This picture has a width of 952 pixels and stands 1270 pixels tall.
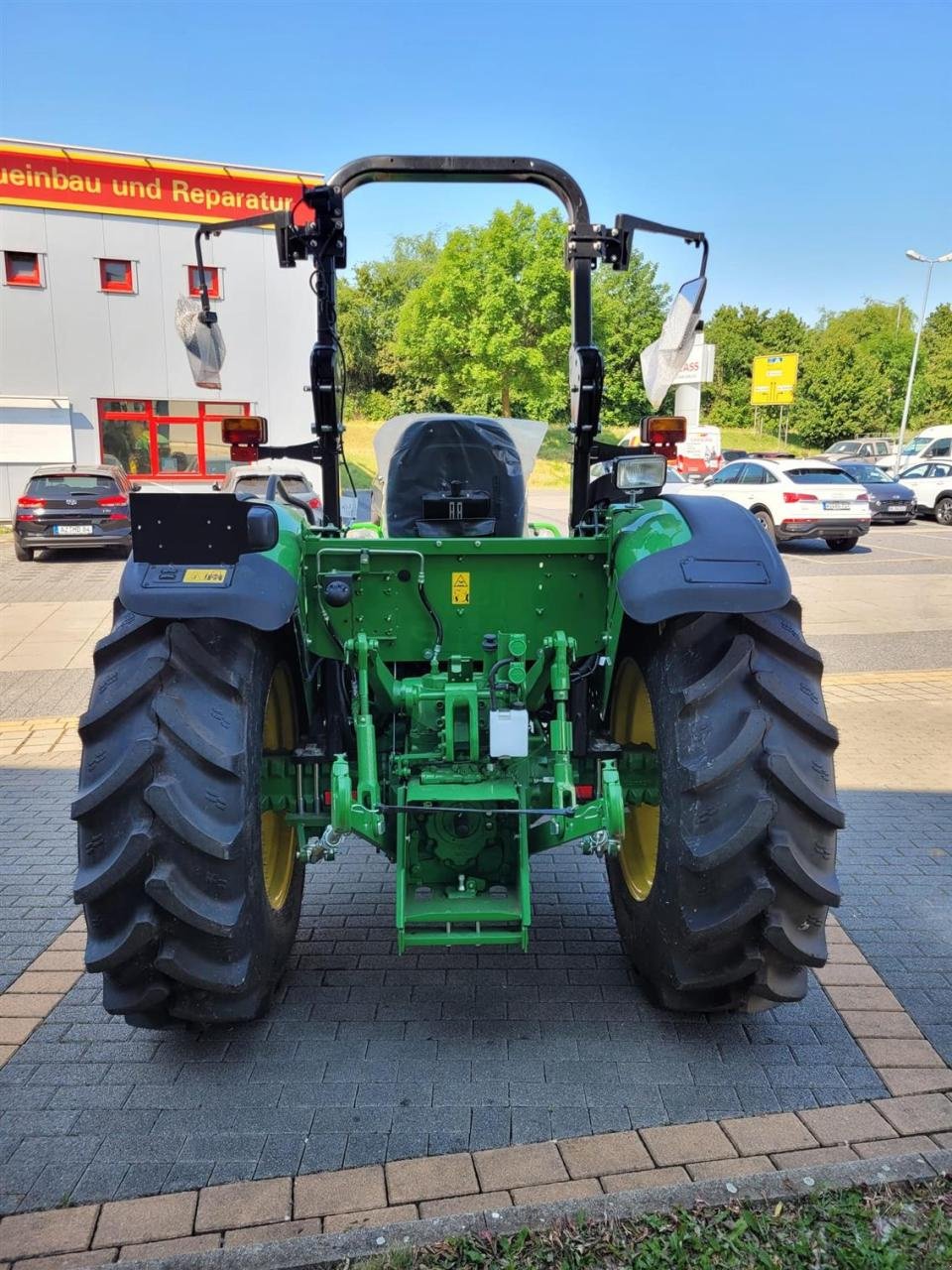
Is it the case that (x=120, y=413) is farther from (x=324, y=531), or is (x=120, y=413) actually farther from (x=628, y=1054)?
(x=628, y=1054)

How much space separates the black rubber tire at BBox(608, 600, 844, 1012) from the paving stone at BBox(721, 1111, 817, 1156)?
0.37m

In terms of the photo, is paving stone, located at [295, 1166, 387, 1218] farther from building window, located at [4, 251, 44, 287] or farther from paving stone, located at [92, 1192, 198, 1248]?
building window, located at [4, 251, 44, 287]


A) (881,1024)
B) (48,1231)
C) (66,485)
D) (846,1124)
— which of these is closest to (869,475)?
(66,485)

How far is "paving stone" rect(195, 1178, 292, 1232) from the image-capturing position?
2.53 m

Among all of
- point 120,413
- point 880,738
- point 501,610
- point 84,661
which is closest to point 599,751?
point 501,610

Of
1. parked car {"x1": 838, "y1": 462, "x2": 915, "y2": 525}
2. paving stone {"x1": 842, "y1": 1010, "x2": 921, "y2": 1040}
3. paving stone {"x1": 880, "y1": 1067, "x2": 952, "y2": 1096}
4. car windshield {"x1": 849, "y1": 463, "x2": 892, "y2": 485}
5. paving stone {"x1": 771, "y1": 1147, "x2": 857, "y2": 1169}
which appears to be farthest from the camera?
car windshield {"x1": 849, "y1": 463, "x2": 892, "y2": 485}

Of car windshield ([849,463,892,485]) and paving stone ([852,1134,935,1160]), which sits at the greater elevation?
car windshield ([849,463,892,485])

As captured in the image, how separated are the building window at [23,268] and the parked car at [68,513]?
27.1ft

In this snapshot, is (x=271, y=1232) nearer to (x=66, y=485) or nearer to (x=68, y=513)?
(x=68, y=513)

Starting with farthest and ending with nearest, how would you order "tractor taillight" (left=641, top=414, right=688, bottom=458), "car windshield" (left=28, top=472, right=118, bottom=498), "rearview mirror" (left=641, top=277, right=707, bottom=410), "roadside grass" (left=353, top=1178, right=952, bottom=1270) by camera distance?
"car windshield" (left=28, top=472, right=118, bottom=498)
"tractor taillight" (left=641, top=414, right=688, bottom=458)
"rearview mirror" (left=641, top=277, right=707, bottom=410)
"roadside grass" (left=353, top=1178, right=952, bottom=1270)

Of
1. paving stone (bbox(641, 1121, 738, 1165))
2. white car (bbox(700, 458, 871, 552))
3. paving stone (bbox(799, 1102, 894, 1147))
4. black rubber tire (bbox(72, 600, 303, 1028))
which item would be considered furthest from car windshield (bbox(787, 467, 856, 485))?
black rubber tire (bbox(72, 600, 303, 1028))

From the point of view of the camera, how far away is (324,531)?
153 inches

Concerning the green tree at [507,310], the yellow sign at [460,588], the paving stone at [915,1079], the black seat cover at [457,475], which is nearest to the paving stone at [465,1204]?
the paving stone at [915,1079]

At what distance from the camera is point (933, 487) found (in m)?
25.0
